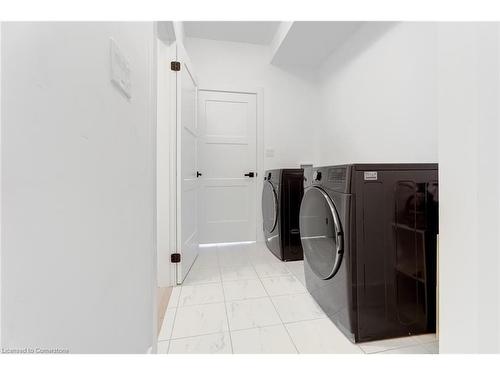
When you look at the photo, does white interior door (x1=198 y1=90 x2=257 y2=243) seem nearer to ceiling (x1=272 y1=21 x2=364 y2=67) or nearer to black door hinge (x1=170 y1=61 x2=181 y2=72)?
ceiling (x1=272 y1=21 x2=364 y2=67)

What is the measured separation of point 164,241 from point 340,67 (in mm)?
2461

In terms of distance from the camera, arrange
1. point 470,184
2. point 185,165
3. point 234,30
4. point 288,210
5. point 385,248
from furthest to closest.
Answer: point 234,30 < point 288,210 < point 185,165 < point 385,248 < point 470,184

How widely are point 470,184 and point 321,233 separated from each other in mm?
739

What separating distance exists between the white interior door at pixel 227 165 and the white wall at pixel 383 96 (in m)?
0.97

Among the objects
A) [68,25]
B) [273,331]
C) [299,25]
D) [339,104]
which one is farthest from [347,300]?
[299,25]

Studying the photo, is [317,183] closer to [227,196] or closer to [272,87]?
[227,196]

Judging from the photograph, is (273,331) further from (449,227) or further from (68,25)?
(68,25)

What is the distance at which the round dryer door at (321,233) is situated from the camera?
45.1 inches

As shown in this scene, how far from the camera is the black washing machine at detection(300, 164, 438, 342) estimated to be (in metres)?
1.08

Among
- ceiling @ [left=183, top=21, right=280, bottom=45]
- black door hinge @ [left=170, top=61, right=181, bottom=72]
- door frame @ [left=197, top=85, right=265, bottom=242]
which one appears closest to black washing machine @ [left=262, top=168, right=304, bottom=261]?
door frame @ [left=197, top=85, right=265, bottom=242]

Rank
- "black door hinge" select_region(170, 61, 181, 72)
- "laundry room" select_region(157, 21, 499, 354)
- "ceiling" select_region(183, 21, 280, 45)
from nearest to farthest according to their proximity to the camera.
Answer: "laundry room" select_region(157, 21, 499, 354), "black door hinge" select_region(170, 61, 181, 72), "ceiling" select_region(183, 21, 280, 45)

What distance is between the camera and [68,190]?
435 mm

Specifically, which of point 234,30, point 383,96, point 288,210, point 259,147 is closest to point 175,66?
point 234,30

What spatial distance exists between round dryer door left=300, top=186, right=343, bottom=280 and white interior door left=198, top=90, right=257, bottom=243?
140cm
